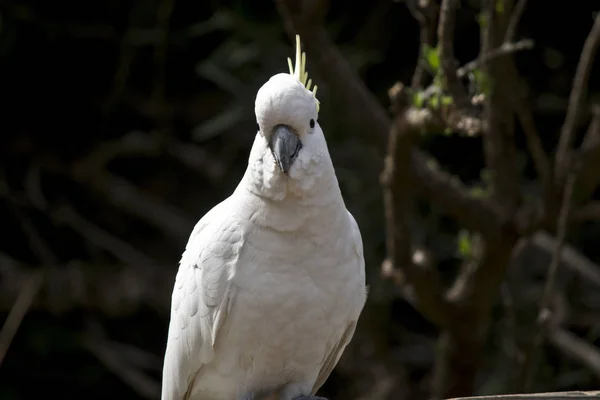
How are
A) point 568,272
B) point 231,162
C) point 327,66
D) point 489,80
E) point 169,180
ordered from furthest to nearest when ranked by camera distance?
point 169,180 < point 231,162 < point 568,272 < point 327,66 < point 489,80

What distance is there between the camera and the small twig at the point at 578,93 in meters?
2.77

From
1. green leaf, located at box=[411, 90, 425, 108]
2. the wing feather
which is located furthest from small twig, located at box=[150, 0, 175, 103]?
the wing feather

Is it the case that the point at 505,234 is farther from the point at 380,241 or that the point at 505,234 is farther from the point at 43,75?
the point at 43,75

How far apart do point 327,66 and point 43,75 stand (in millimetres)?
2032

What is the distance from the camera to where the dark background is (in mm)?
4168

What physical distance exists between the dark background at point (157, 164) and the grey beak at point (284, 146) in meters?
1.98

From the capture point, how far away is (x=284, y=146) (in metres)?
1.95

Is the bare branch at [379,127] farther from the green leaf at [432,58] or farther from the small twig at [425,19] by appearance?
the green leaf at [432,58]

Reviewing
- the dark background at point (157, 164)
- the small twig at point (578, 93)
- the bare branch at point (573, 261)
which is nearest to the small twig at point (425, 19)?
the small twig at point (578, 93)

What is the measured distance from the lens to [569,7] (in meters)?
4.20

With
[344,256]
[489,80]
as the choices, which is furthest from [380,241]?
[344,256]

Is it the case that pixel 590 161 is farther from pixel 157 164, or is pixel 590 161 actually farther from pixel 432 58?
pixel 157 164

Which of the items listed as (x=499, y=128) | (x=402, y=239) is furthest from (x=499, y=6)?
(x=402, y=239)

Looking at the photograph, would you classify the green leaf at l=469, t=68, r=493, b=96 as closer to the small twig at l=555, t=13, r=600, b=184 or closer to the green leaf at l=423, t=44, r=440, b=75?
the green leaf at l=423, t=44, r=440, b=75
